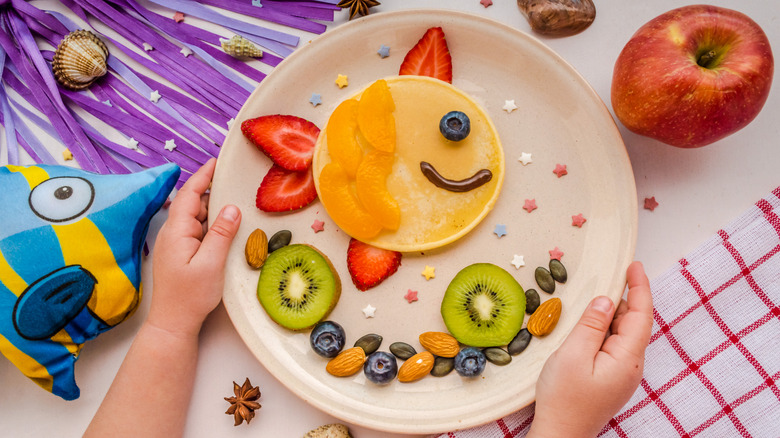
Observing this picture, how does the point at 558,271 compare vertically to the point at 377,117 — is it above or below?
below

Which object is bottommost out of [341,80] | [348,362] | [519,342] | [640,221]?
[348,362]

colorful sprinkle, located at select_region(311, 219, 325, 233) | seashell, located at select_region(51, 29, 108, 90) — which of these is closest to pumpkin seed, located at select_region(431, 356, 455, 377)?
colorful sprinkle, located at select_region(311, 219, 325, 233)

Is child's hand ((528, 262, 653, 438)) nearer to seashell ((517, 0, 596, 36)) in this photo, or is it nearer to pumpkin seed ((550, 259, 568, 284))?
pumpkin seed ((550, 259, 568, 284))

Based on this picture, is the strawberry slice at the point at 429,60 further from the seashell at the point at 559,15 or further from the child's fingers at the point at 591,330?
the child's fingers at the point at 591,330

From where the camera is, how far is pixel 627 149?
1.42 meters

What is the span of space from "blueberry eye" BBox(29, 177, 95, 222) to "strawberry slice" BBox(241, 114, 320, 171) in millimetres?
427

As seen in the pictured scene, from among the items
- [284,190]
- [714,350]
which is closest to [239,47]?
[284,190]

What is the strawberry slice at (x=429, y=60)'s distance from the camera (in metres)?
1.39

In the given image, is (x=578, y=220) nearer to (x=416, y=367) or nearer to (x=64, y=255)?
(x=416, y=367)

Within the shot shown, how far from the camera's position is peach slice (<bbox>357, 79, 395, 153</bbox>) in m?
1.29

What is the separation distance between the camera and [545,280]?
52.4 inches

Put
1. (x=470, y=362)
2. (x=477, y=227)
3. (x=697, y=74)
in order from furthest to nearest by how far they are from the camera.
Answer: (x=477, y=227) → (x=470, y=362) → (x=697, y=74)

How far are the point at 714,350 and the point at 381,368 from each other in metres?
0.90

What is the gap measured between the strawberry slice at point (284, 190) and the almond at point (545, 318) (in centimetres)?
68
